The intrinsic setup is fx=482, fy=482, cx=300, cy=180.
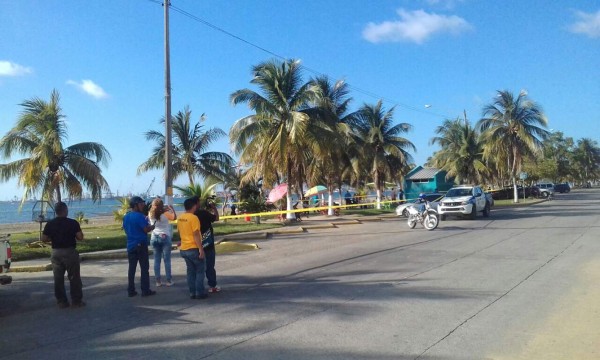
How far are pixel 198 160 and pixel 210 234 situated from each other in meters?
22.4

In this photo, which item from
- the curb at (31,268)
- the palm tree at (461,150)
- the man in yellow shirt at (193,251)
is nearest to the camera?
the man in yellow shirt at (193,251)

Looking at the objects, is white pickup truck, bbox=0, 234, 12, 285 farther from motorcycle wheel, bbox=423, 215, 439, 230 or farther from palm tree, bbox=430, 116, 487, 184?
palm tree, bbox=430, 116, 487, 184

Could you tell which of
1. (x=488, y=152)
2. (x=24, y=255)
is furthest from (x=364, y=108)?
(x=24, y=255)

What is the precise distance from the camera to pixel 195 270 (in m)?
8.11

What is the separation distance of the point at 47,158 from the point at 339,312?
600 inches

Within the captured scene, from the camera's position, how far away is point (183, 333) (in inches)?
239

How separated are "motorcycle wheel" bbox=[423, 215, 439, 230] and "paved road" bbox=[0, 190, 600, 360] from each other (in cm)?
733

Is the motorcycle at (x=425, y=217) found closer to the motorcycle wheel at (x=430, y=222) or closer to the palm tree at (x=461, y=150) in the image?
the motorcycle wheel at (x=430, y=222)

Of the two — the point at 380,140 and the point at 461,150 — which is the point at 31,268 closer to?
the point at 380,140

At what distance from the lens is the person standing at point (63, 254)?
25.7 feet

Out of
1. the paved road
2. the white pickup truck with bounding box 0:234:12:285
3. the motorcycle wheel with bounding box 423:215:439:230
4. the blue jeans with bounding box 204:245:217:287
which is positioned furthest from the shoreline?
the blue jeans with bounding box 204:245:217:287

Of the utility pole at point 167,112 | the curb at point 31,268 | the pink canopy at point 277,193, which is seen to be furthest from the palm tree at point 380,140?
the curb at point 31,268

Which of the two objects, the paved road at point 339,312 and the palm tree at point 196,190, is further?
the palm tree at point 196,190

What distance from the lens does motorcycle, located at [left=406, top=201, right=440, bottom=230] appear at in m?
20.1
